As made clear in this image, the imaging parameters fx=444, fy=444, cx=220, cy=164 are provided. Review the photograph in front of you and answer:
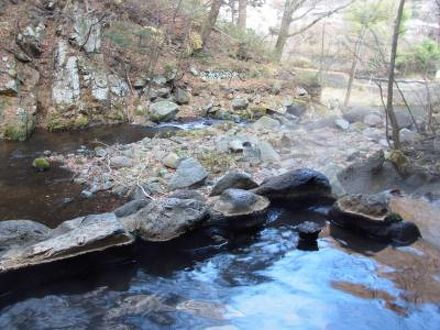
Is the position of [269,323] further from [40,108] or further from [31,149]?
[40,108]

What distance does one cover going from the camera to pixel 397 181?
7367mm

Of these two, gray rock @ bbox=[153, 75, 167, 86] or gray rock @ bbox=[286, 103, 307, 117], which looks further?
gray rock @ bbox=[286, 103, 307, 117]

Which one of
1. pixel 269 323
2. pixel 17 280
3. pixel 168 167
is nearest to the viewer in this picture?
pixel 269 323

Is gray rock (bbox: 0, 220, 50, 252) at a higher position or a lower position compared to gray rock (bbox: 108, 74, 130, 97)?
lower

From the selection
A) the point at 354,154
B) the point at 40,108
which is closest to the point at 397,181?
the point at 354,154

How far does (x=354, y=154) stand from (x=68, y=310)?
6562mm

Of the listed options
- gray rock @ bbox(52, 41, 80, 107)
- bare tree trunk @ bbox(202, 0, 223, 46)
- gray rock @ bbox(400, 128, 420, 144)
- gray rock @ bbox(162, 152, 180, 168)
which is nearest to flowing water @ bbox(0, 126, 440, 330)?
gray rock @ bbox(162, 152, 180, 168)

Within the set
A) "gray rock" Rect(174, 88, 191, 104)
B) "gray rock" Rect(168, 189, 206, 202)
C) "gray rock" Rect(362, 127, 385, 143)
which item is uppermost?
"gray rock" Rect(174, 88, 191, 104)

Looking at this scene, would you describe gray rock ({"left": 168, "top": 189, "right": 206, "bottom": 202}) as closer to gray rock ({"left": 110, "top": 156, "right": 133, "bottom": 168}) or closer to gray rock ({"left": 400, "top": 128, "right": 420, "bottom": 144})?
gray rock ({"left": 110, "top": 156, "right": 133, "bottom": 168})

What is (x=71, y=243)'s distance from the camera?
4855mm

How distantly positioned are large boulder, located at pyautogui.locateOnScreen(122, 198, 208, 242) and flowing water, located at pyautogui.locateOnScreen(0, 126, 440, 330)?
15 centimetres

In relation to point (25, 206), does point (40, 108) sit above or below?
above

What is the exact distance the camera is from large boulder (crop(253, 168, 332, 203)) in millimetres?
6562

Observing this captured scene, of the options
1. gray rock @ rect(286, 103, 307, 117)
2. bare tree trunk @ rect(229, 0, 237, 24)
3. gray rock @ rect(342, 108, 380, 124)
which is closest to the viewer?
gray rock @ rect(342, 108, 380, 124)
